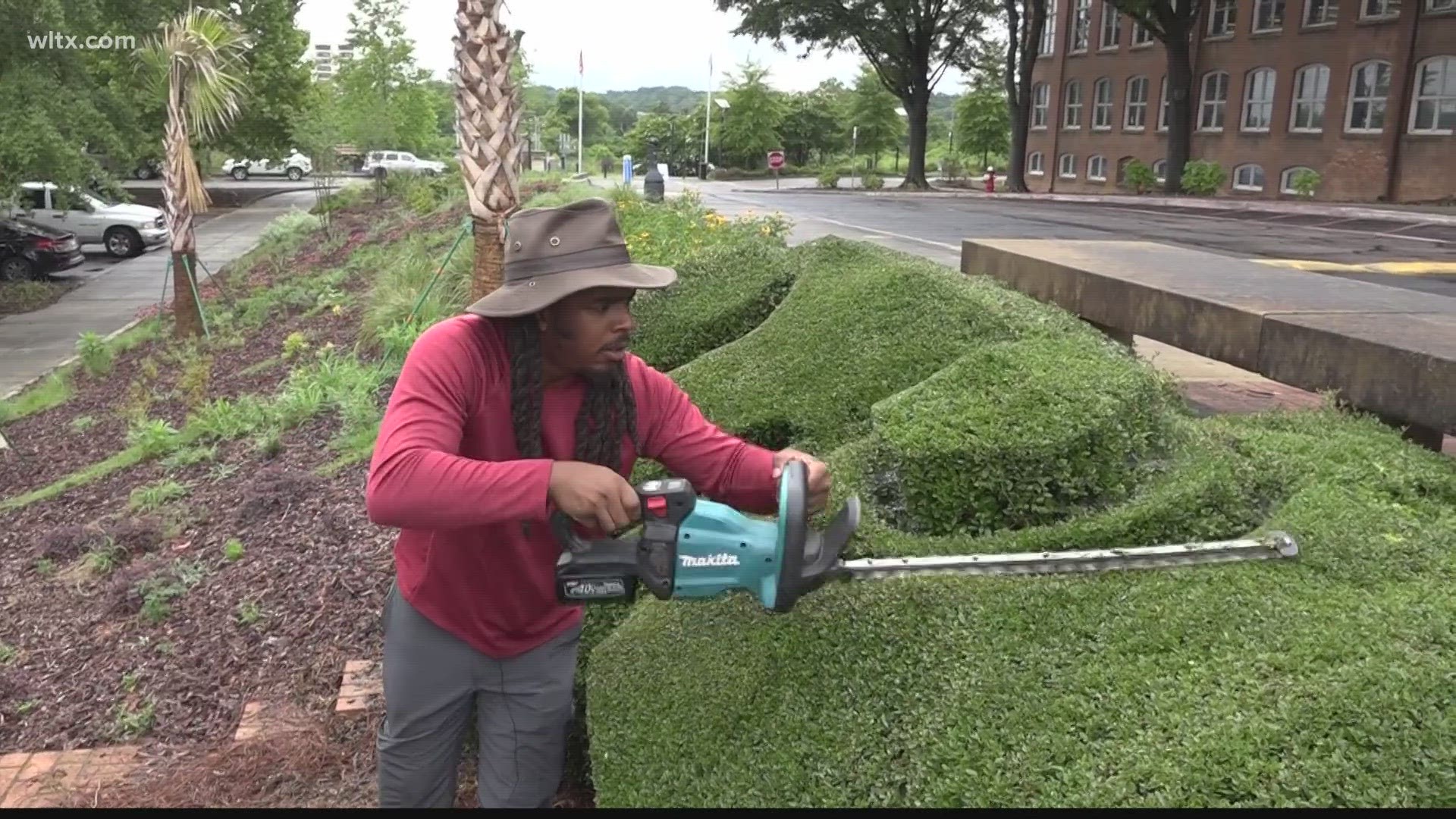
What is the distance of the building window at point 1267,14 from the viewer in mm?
30406

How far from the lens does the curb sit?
787 inches

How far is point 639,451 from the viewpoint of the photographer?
258cm

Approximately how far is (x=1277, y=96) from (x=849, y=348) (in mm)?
30744

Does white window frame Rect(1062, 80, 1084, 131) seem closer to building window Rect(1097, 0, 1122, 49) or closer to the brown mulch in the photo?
building window Rect(1097, 0, 1122, 49)

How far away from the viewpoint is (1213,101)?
32844 mm

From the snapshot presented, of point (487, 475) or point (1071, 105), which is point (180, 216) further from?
point (1071, 105)

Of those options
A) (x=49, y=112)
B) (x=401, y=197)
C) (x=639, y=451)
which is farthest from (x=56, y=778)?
(x=401, y=197)

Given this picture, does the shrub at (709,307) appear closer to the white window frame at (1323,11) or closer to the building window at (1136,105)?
the white window frame at (1323,11)

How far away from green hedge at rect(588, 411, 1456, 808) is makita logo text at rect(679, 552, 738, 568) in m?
0.37

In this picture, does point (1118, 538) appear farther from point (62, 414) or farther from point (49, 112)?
point (49, 112)

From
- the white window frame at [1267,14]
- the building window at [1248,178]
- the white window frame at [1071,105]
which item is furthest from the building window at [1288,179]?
the white window frame at [1071,105]

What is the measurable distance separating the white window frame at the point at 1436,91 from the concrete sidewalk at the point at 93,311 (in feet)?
84.3

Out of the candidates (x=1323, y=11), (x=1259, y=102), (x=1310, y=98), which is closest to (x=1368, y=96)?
(x=1310, y=98)

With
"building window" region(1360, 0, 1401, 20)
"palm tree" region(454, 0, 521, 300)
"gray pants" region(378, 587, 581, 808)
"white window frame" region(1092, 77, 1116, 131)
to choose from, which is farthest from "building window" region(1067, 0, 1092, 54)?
"gray pants" region(378, 587, 581, 808)
